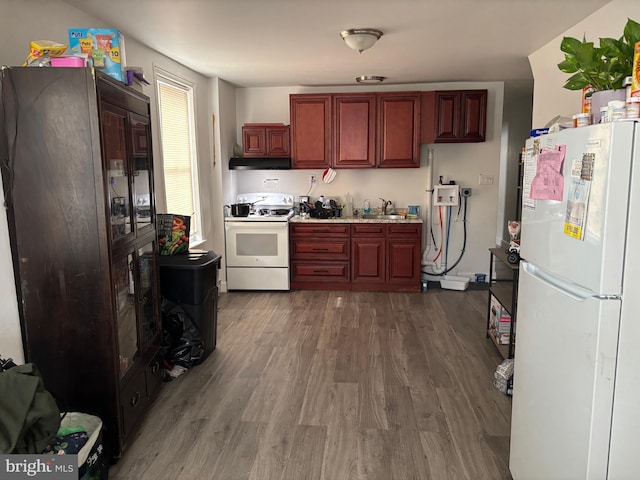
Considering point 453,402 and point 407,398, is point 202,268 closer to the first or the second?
point 407,398

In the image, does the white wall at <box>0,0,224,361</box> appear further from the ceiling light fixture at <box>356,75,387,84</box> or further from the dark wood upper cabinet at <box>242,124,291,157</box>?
the ceiling light fixture at <box>356,75,387,84</box>

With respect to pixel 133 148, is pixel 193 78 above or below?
above

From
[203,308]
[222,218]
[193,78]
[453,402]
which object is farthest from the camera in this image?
[222,218]

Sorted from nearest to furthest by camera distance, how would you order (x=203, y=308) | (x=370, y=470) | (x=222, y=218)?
(x=370, y=470)
(x=203, y=308)
(x=222, y=218)

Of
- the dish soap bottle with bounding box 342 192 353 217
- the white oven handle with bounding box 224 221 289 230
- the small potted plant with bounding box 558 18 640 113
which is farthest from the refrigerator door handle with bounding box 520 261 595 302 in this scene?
the dish soap bottle with bounding box 342 192 353 217

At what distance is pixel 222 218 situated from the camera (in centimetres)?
543

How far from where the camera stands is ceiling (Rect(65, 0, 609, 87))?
2.77 meters

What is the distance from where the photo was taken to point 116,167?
230 centimetres

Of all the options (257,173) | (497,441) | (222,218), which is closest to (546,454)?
(497,441)

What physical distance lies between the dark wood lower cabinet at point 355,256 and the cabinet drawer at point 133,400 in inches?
118

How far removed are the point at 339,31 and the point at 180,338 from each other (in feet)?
8.15

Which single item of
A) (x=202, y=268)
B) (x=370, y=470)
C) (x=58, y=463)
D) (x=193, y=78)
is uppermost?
(x=193, y=78)

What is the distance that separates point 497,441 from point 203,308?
212cm

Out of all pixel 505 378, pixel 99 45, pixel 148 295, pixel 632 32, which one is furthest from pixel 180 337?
pixel 632 32
